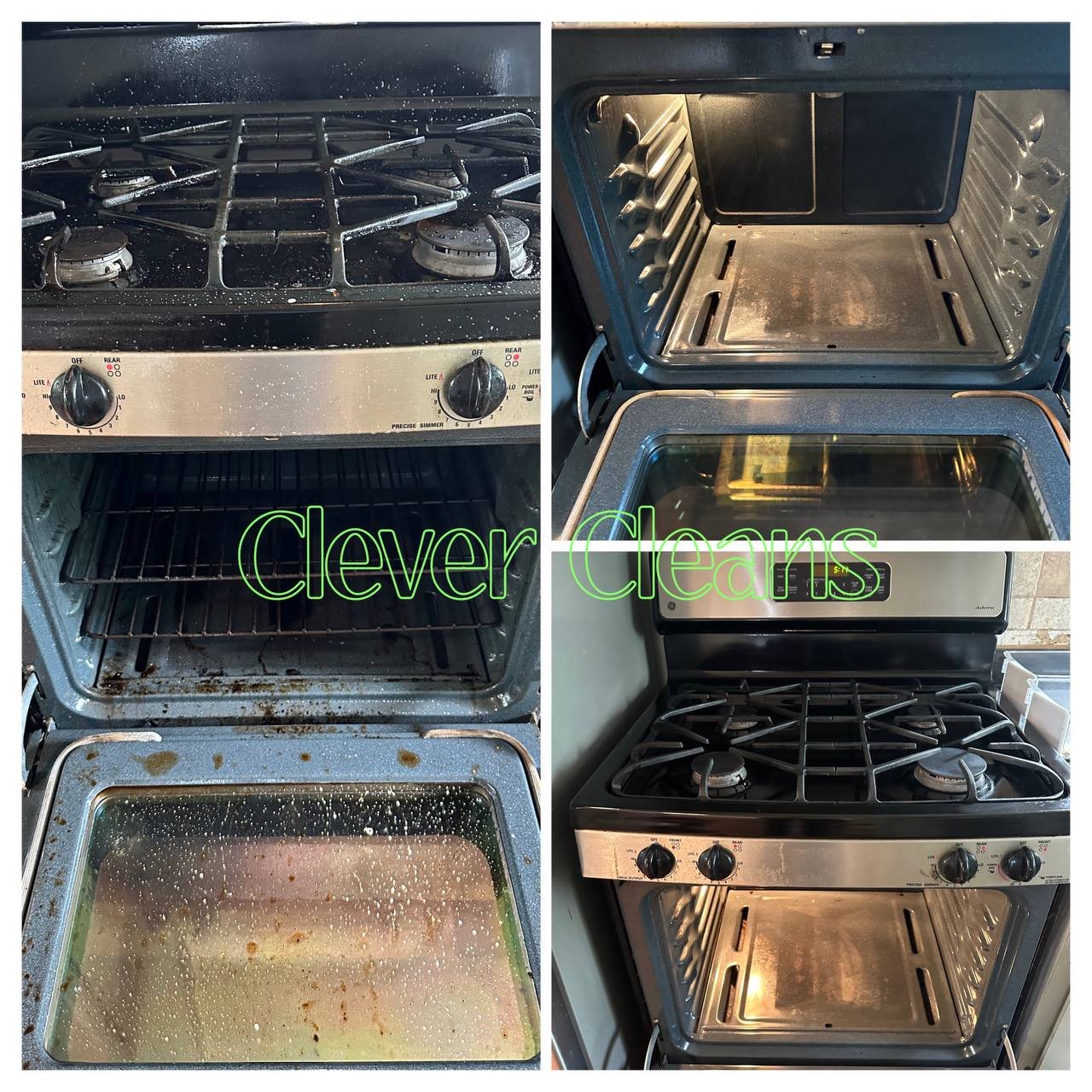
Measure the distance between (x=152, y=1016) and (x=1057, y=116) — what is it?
50.0 inches

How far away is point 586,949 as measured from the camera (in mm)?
992

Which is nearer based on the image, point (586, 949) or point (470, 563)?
point (586, 949)

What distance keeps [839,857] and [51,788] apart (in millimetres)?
837

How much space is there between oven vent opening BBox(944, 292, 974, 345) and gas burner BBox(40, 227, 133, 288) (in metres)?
0.90

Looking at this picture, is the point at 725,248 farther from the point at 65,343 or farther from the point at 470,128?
the point at 65,343

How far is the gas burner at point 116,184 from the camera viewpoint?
94 centimetres

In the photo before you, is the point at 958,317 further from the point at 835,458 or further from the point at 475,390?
the point at 475,390

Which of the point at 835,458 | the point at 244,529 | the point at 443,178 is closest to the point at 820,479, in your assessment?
the point at 835,458

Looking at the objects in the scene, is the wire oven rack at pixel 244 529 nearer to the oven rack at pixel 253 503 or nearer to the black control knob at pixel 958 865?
the oven rack at pixel 253 503

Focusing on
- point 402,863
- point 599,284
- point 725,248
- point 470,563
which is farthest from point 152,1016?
point 725,248

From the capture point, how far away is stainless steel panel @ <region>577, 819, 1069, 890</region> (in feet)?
2.92

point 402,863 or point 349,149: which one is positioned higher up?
point 349,149

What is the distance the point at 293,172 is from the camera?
100cm

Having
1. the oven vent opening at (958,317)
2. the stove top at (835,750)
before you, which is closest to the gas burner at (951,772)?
the stove top at (835,750)
